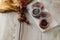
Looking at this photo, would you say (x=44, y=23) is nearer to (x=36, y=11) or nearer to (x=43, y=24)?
(x=43, y=24)

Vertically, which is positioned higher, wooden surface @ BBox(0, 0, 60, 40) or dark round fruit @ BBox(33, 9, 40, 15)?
dark round fruit @ BBox(33, 9, 40, 15)

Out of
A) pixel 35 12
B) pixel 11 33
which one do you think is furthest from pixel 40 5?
pixel 11 33

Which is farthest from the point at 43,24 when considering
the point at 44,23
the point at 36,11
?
the point at 36,11

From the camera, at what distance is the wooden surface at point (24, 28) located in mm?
1057

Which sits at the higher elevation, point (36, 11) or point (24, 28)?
point (36, 11)

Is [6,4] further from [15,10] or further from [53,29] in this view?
[53,29]

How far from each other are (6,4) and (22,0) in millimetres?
131

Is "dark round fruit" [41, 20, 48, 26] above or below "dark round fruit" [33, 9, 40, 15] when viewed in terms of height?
below

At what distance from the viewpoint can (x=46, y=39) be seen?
104 centimetres

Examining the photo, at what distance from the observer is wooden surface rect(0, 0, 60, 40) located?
3.47ft

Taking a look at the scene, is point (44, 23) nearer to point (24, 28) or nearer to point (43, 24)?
point (43, 24)

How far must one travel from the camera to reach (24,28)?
110 cm

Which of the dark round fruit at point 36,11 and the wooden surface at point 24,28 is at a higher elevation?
the dark round fruit at point 36,11

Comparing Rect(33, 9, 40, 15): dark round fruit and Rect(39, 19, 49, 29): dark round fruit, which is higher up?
Rect(33, 9, 40, 15): dark round fruit
